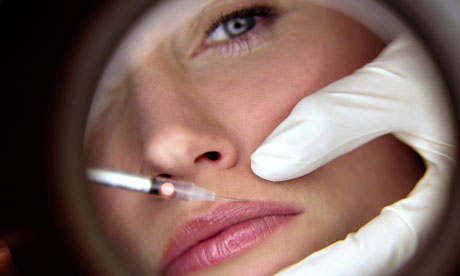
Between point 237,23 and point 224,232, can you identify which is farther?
point 237,23

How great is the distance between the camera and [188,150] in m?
0.71

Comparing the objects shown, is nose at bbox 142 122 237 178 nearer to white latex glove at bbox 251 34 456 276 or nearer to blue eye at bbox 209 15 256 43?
white latex glove at bbox 251 34 456 276

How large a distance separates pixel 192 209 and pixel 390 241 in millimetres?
479

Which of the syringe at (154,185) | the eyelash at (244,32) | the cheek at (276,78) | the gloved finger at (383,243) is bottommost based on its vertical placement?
the gloved finger at (383,243)

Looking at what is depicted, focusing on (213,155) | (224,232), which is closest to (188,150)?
(213,155)

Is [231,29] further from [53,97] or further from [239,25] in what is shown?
[53,97]

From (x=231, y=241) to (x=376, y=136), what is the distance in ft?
1.53

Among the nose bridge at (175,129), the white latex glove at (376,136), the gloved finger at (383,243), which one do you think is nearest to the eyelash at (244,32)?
the nose bridge at (175,129)

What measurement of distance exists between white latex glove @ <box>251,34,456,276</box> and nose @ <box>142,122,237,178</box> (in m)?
0.08

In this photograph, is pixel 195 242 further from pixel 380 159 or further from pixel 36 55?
pixel 36 55

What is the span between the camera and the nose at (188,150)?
71cm

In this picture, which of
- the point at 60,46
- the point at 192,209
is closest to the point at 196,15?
the point at 60,46

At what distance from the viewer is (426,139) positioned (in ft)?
2.62

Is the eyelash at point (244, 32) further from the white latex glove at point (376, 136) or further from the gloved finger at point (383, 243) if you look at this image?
the gloved finger at point (383, 243)
